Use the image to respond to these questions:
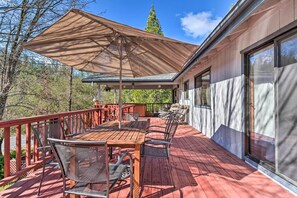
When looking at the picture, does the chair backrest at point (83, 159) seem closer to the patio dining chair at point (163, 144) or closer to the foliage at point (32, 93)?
the patio dining chair at point (163, 144)

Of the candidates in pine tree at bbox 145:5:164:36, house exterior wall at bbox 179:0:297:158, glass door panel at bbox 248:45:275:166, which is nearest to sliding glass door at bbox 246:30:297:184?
glass door panel at bbox 248:45:275:166

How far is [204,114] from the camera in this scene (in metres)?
7.43

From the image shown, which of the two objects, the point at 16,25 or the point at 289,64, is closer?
the point at 289,64

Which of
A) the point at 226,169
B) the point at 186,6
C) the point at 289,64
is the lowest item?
the point at 226,169

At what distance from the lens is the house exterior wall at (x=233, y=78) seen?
3084 mm

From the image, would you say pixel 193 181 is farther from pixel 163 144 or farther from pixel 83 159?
pixel 83 159

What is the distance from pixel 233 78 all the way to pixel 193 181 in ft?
8.52

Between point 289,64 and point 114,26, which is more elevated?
point 114,26

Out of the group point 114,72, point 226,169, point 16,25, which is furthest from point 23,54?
point 226,169

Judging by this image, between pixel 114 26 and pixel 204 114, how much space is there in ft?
18.1

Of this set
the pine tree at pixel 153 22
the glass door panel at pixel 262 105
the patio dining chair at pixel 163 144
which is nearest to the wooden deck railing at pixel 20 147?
the patio dining chair at pixel 163 144

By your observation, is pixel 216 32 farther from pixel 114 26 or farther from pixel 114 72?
pixel 114 72

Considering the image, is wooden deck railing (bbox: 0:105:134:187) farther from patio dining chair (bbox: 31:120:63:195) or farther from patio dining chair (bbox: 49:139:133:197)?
patio dining chair (bbox: 49:139:133:197)

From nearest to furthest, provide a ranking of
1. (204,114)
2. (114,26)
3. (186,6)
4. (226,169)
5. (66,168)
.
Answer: (66,168) < (114,26) < (226,169) < (204,114) < (186,6)
